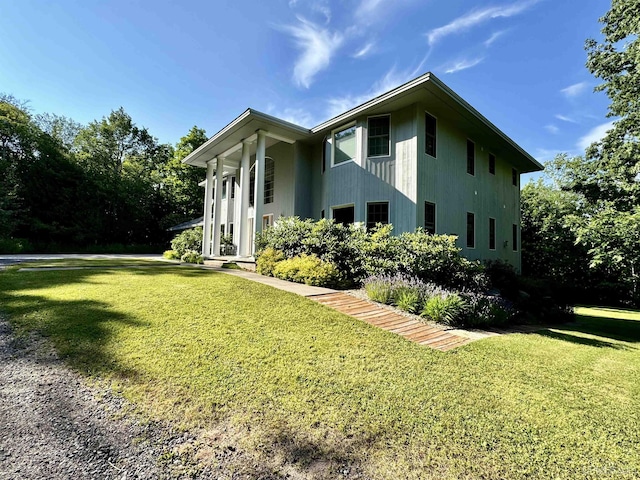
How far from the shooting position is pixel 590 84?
44.9 ft

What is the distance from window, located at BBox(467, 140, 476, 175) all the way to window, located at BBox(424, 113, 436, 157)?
2848 millimetres

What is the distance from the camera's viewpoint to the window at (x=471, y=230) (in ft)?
39.9

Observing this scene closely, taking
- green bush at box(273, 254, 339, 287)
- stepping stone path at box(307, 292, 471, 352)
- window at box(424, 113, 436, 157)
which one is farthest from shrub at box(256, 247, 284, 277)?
A: window at box(424, 113, 436, 157)

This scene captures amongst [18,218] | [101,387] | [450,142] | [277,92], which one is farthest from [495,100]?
[18,218]

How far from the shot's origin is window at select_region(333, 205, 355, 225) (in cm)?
1134

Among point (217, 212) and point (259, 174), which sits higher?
point (259, 174)

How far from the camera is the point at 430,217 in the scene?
10.3 meters

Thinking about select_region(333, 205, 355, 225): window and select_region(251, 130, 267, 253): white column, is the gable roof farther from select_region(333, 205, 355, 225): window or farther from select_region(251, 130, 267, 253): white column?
select_region(333, 205, 355, 225): window

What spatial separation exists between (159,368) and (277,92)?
1310 cm

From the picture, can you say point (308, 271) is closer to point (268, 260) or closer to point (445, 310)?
point (268, 260)

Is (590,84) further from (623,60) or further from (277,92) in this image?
(277,92)

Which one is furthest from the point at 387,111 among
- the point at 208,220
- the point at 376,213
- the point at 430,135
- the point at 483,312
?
the point at 208,220

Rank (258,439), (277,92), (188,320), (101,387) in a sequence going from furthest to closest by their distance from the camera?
(277,92) < (188,320) < (101,387) < (258,439)

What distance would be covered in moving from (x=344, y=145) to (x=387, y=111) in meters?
1.98
